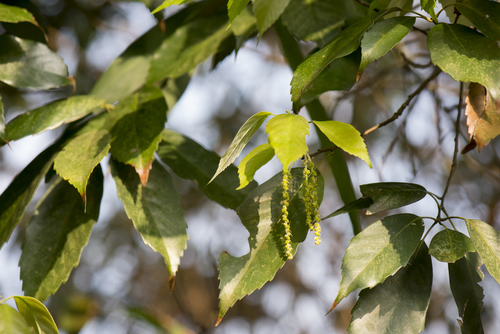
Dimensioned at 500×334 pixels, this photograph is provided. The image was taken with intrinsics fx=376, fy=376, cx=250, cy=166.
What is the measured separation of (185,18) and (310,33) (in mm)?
366

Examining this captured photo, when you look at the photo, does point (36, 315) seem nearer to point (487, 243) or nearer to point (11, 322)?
point (11, 322)

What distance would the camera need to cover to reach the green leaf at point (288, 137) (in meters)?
0.33

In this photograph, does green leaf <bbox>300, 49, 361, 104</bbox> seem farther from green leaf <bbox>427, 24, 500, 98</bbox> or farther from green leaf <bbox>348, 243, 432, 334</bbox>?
green leaf <bbox>348, 243, 432, 334</bbox>

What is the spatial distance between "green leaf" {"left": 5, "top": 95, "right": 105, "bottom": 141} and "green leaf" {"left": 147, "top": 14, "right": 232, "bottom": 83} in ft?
0.41

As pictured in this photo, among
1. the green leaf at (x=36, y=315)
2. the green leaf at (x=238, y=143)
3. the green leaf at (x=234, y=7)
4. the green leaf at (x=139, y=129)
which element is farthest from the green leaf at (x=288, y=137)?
the green leaf at (x=36, y=315)

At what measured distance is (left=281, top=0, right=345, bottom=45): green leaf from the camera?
0.61m

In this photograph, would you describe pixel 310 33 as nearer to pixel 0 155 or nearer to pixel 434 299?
pixel 0 155

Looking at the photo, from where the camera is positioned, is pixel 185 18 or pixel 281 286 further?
pixel 281 286

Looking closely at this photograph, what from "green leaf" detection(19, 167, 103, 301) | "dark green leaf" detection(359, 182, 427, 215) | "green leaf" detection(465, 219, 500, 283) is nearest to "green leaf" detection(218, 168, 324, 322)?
"dark green leaf" detection(359, 182, 427, 215)

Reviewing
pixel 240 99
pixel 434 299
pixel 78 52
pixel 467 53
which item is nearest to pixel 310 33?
pixel 467 53

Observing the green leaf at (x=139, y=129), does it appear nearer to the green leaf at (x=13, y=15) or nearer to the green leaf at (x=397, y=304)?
the green leaf at (x=13, y=15)

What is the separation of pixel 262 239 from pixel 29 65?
48cm

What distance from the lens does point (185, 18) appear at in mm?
859

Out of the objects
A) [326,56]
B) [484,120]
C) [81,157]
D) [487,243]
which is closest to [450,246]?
[487,243]
